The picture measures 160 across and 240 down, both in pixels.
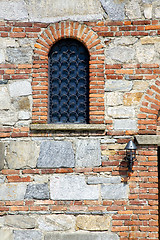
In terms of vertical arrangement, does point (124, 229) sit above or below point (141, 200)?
below

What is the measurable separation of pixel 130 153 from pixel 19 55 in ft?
7.74

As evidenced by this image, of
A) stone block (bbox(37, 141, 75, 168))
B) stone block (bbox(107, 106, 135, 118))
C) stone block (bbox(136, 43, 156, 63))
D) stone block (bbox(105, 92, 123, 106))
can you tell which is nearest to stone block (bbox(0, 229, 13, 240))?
stone block (bbox(37, 141, 75, 168))

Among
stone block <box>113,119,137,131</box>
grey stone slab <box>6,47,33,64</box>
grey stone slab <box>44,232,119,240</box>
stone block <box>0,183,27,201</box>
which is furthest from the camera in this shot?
grey stone slab <box>6,47,33,64</box>

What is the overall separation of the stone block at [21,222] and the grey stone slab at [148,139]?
2031 millimetres

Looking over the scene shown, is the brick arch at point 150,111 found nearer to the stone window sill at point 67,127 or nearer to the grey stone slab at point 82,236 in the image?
the stone window sill at point 67,127

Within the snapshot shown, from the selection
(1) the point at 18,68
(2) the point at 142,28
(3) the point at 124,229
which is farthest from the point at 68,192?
(2) the point at 142,28

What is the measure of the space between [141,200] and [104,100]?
1.65m

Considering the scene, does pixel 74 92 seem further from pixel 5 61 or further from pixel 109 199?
pixel 109 199

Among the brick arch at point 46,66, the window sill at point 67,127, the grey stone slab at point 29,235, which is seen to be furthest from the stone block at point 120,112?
the grey stone slab at point 29,235

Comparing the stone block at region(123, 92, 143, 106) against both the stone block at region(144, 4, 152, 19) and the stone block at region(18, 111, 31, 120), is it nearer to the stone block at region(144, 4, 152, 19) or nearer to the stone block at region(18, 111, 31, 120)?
the stone block at region(144, 4, 152, 19)

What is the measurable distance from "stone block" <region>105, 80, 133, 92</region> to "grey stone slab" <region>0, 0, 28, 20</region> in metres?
1.77

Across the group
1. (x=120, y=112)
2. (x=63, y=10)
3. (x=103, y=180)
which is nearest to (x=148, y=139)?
(x=120, y=112)

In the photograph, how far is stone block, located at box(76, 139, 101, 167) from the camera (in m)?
4.25

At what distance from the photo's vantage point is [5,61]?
4445 millimetres
